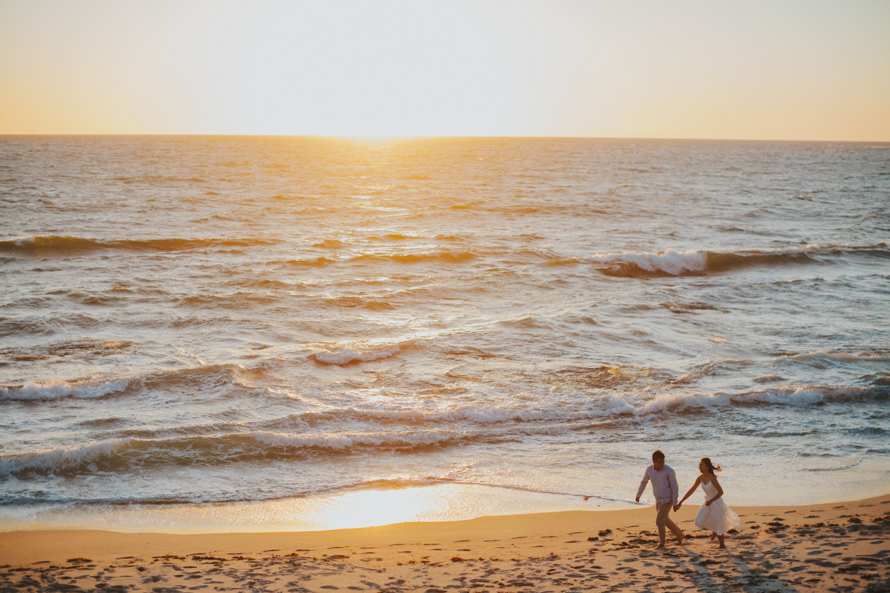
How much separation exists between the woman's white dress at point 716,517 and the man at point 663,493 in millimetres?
308

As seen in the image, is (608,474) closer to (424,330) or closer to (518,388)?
(518,388)

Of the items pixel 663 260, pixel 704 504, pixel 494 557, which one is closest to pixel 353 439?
pixel 494 557

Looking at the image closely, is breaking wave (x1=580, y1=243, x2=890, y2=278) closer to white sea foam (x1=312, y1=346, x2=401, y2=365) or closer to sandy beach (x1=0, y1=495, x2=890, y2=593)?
white sea foam (x1=312, y1=346, x2=401, y2=365)

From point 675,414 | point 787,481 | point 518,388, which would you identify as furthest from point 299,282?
point 787,481

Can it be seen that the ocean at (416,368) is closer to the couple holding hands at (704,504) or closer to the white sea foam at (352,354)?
the white sea foam at (352,354)

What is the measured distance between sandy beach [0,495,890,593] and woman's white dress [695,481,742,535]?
0.81 feet

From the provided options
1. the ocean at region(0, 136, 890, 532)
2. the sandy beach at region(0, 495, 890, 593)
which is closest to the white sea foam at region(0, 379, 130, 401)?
the ocean at region(0, 136, 890, 532)

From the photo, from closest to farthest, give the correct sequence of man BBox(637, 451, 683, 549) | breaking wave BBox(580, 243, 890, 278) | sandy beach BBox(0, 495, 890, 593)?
sandy beach BBox(0, 495, 890, 593) → man BBox(637, 451, 683, 549) → breaking wave BBox(580, 243, 890, 278)

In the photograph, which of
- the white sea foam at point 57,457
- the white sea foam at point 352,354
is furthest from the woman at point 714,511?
the white sea foam at point 352,354

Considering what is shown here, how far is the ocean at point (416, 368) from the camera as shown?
9.95 metres

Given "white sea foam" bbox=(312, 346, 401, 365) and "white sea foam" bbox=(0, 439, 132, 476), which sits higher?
"white sea foam" bbox=(312, 346, 401, 365)

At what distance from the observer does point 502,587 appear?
6.44 m

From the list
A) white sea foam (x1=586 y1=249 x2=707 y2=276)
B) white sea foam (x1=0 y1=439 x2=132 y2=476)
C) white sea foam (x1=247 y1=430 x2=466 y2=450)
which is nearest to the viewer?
white sea foam (x1=0 y1=439 x2=132 y2=476)

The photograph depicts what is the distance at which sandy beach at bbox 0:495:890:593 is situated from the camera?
648cm
